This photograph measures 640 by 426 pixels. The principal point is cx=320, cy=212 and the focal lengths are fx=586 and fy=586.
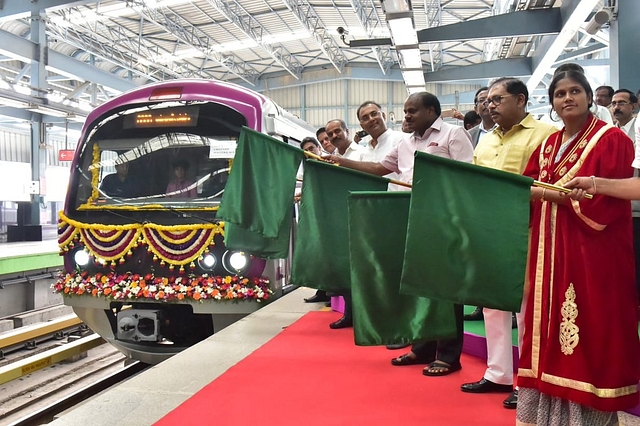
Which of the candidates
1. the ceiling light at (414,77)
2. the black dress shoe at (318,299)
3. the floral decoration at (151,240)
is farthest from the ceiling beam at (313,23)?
the floral decoration at (151,240)

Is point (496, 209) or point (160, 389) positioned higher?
point (496, 209)

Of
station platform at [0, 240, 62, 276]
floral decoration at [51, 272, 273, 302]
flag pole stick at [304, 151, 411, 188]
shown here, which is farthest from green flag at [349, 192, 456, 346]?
station platform at [0, 240, 62, 276]

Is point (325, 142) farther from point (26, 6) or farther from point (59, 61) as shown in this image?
point (59, 61)

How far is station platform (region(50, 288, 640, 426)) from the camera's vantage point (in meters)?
3.09

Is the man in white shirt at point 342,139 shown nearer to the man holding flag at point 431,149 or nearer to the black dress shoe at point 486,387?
the man holding flag at point 431,149

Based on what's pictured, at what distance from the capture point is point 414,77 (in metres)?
11.2

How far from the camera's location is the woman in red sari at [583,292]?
223 cm

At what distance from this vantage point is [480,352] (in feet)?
13.1

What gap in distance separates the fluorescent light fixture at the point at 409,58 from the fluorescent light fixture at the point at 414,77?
414mm

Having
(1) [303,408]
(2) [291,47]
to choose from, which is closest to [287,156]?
(1) [303,408]

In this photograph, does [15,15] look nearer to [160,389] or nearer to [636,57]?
[160,389]

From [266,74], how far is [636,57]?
58.7 ft

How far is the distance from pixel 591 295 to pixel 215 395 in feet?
7.09

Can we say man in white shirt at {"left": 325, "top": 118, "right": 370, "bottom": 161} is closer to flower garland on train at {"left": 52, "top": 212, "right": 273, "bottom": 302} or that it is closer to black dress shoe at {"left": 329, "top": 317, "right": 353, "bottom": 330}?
flower garland on train at {"left": 52, "top": 212, "right": 273, "bottom": 302}
